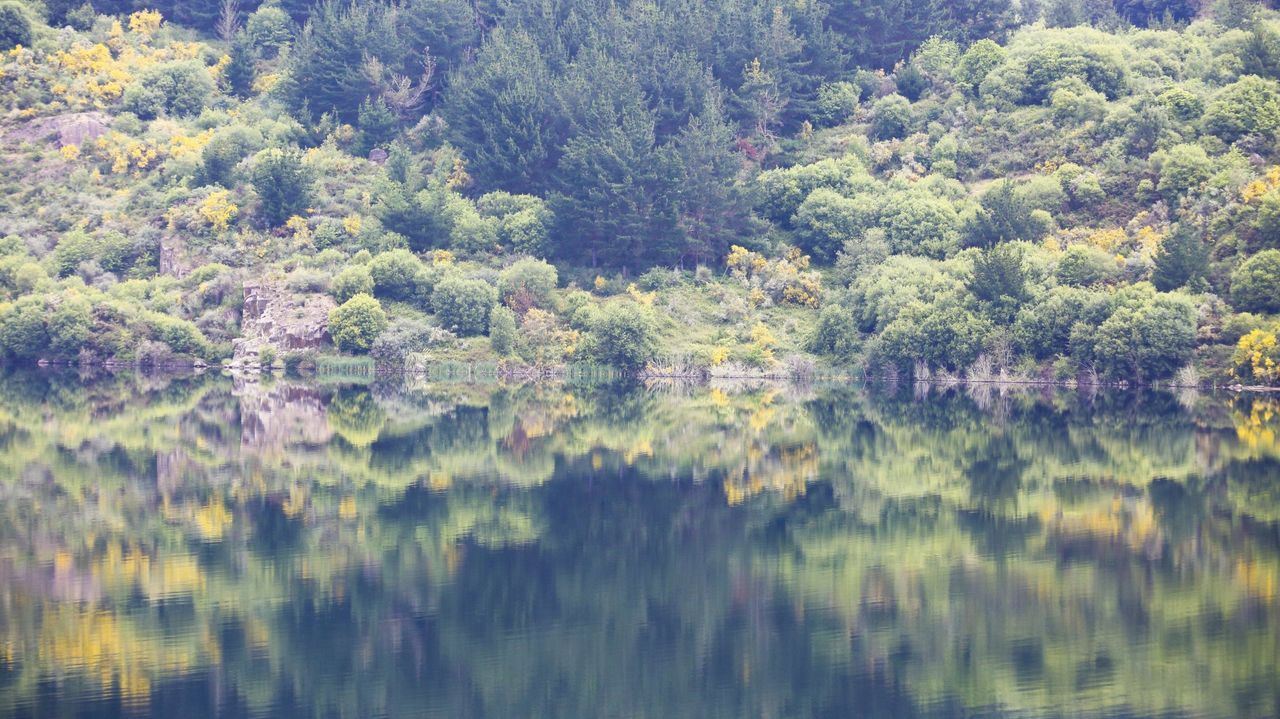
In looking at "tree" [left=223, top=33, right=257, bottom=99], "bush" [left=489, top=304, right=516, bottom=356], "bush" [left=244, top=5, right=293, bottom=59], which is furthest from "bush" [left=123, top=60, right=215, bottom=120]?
"bush" [left=489, top=304, right=516, bottom=356]

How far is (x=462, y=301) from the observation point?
77.7m

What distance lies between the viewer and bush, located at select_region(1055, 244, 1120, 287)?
67688mm

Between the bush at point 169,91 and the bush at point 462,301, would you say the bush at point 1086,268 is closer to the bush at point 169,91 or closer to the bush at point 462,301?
the bush at point 462,301

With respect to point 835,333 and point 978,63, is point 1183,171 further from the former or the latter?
point 978,63

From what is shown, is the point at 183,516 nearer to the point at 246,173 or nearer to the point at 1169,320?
the point at 1169,320

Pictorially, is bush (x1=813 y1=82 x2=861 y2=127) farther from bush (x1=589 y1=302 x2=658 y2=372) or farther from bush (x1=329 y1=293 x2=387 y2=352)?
bush (x1=329 y1=293 x2=387 y2=352)

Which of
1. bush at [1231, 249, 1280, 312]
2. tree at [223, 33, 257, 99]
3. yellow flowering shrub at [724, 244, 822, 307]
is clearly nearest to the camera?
bush at [1231, 249, 1280, 312]

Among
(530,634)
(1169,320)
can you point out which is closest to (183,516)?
(530,634)

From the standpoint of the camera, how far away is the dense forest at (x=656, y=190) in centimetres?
6894

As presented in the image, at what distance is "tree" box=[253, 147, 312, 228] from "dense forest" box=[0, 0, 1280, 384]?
0.19m

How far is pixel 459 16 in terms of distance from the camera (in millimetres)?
104188

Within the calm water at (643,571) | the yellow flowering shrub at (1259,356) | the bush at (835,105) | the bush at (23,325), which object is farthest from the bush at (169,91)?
the yellow flowering shrub at (1259,356)

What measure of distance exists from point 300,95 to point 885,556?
80697 mm

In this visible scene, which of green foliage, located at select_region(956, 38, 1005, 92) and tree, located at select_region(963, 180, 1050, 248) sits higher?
green foliage, located at select_region(956, 38, 1005, 92)
